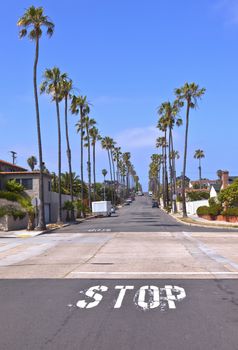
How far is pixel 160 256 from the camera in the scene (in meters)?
20.7

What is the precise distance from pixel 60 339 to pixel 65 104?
180 feet

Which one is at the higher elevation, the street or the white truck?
the white truck

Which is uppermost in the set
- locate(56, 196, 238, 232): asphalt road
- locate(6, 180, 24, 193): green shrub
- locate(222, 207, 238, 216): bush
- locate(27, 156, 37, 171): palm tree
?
locate(27, 156, 37, 171): palm tree

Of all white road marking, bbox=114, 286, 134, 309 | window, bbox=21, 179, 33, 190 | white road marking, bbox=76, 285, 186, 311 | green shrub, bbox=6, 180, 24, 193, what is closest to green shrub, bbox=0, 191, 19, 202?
green shrub, bbox=6, 180, 24, 193

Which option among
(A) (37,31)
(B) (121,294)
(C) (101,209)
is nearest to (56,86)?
(A) (37,31)

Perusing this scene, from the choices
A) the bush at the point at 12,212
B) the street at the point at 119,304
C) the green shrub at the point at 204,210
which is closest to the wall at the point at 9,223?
the bush at the point at 12,212

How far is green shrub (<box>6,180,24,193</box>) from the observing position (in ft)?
193

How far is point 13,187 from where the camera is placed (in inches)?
2318

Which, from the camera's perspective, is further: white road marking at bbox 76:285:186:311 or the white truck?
the white truck

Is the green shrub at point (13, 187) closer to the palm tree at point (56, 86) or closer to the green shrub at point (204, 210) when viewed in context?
the palm tree at point (56, 86)

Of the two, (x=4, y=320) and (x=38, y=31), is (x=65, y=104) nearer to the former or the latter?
(x=38, y=31)

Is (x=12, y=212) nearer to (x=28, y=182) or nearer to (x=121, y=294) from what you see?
(x=28, y=182)

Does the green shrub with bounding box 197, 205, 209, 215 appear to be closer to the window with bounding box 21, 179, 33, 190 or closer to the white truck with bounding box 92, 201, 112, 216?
the white truck with bounding box 92, 201, 112, 216

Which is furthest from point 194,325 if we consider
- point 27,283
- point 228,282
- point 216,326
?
point 27,283
